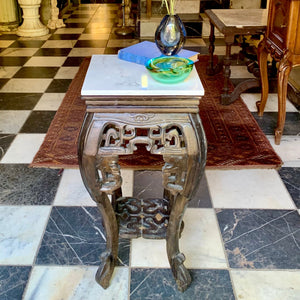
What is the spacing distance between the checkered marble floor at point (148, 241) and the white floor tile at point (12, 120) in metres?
0.01

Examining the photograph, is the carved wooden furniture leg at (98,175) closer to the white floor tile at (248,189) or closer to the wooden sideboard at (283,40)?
the white floor tile at (248,189)

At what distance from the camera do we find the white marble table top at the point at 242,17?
273 cm

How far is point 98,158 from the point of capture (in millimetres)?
1239

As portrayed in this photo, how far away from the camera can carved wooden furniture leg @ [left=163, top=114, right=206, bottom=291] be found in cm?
122

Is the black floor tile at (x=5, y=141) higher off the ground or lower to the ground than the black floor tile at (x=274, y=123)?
lower

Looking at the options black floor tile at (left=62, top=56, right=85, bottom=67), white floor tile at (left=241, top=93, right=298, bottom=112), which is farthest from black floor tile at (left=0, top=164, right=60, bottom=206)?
black floor tile at (left=62, top=56, right=85, bottom=67)

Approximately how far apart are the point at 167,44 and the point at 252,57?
2299mm

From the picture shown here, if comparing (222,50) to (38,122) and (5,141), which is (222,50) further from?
(5,141)

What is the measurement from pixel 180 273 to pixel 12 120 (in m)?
1.75

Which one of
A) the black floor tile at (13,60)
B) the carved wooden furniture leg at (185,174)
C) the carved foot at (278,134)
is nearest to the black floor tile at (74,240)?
the carved wooden furniture leg at (185,174)

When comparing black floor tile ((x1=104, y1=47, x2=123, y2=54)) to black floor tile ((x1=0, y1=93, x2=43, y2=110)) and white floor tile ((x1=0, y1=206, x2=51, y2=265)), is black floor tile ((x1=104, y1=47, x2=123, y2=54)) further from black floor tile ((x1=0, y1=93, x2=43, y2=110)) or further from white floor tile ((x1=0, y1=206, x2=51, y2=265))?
white floor tile ((x1=0, y1=206, x2=51, y2=265))

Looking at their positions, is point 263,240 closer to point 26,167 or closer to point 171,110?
point 171,110

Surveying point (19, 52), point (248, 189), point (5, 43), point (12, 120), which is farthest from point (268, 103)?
point (5, 43)

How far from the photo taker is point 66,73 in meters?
3.69
